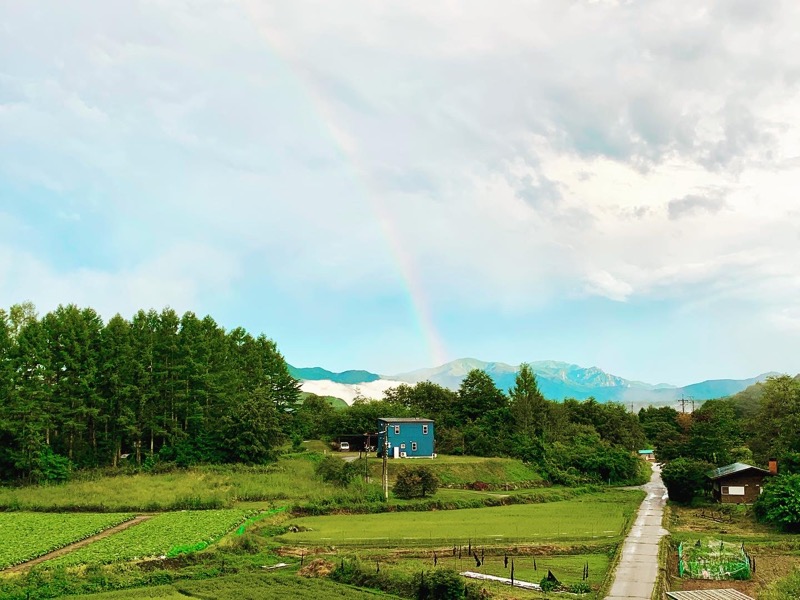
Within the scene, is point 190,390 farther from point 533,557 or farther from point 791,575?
point 791,575

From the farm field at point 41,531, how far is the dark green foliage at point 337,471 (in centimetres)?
1545

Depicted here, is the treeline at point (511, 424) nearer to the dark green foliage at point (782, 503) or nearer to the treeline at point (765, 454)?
the treeline at point (765, 454)

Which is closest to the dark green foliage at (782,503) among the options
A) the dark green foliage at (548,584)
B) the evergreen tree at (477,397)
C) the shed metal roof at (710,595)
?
the shed metal roof at (710,595)

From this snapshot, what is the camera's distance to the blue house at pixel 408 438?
64.1 meters

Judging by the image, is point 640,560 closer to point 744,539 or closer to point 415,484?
point 744,539

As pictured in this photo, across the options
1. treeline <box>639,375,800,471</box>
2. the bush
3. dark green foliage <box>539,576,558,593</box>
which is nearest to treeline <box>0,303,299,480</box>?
the bush

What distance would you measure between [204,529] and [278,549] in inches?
226

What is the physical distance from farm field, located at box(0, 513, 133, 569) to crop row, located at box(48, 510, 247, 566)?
5.37ft

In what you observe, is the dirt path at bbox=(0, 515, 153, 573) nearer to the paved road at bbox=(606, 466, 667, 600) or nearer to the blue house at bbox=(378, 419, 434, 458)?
the paved road at bbox=(606, 466, 667, 600)

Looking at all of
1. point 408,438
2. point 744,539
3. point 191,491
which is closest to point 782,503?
point 744,539

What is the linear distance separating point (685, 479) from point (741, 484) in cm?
406

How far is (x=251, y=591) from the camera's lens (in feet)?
77.8

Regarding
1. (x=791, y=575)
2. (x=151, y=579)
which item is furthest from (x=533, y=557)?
(x=151, y=579)

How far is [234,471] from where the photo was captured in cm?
5322
